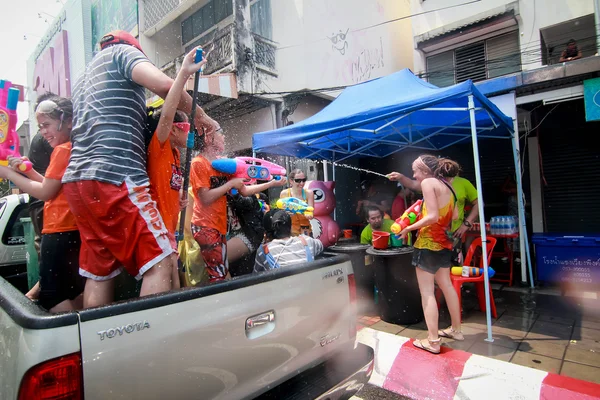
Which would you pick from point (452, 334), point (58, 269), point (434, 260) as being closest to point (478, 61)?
point (434, 260)

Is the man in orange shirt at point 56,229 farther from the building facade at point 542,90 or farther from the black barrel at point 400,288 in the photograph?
the building facade at point 542,90

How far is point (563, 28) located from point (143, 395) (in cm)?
919

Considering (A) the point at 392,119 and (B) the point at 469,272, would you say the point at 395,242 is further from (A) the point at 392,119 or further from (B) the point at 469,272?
(A) the point at 392,119

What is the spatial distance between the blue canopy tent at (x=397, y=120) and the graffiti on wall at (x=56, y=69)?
36.4 feet

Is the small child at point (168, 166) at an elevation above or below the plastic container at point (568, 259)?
above

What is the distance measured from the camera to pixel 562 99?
5715 millimetres

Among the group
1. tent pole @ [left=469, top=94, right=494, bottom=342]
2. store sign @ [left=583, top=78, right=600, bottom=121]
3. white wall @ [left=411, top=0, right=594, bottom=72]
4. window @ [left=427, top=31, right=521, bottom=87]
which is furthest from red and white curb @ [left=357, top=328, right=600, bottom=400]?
white wall @ [left=411, top=0, right=594, bottom=72]

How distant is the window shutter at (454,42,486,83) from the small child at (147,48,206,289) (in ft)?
26.7

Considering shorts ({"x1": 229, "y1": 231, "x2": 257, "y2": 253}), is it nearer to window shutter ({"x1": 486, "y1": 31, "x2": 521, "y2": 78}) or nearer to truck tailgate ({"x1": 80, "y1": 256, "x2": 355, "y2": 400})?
truck tailgate ({"x1": 80, "y1": 256, "x2": 355, "y2": 400})

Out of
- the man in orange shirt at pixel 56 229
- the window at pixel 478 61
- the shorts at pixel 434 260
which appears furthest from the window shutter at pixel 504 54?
the man in orange shirt at pixel 56 229

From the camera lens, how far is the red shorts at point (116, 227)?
1.62 meters

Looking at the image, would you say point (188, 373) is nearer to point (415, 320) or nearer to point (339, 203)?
point (415, 320)

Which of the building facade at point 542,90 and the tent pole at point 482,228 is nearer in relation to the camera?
the tent pole at point 482,228

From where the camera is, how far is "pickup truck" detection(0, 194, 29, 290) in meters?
3.90
